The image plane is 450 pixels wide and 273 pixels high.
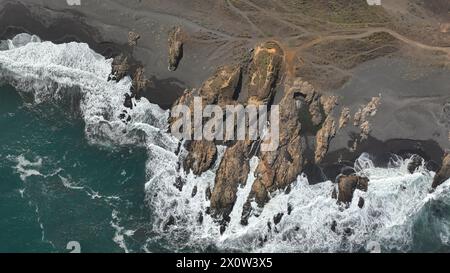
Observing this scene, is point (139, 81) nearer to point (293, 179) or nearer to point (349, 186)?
point (293, 179)

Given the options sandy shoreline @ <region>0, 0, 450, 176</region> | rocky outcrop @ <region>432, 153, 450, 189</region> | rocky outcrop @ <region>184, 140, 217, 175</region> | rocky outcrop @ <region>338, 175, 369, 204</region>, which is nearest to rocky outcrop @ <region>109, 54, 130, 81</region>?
sandy shoreline @ <region>0, 0, 450, 176</region>

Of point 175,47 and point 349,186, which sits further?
point 175,47

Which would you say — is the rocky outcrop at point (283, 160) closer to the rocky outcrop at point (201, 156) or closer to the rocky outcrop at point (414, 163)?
the rocky outcrop at point (201, 156)

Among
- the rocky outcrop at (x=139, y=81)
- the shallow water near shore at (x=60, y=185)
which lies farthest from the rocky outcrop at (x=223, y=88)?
the shallow water near shore at (x=60, y=185)

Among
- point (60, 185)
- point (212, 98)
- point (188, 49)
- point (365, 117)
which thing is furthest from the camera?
point (188, 49)

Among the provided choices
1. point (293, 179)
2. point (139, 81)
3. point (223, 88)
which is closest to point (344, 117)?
point (293, 179)

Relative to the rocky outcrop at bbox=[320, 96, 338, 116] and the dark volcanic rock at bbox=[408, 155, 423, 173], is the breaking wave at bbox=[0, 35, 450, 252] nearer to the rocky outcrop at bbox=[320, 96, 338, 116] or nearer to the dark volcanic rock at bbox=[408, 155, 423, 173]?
the dark volcanic rock at bbox=[408, 155, 423, 173]
